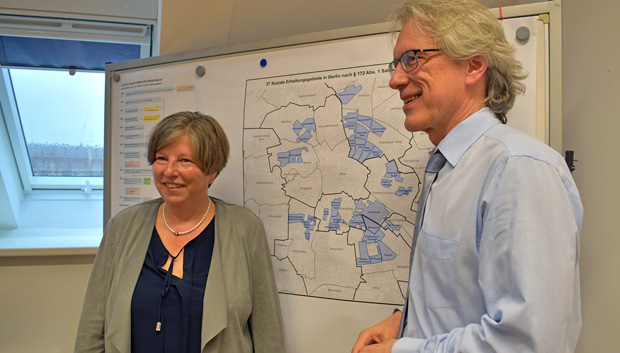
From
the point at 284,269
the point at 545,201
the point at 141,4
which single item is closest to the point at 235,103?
the point at 284,269

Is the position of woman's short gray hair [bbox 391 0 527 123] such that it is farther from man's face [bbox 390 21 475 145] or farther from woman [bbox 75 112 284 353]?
woman [bbox 75 112 284 353]

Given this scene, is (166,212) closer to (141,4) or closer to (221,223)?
(221,223)

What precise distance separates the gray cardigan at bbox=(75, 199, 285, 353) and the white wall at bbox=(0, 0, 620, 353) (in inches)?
38.1

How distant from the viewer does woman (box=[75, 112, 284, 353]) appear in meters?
1.25

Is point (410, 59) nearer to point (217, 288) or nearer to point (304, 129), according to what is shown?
point (304, 129)

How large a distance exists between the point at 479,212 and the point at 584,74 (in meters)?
1.00

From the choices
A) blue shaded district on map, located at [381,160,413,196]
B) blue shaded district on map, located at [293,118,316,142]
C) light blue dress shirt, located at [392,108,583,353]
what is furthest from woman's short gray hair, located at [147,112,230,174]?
light blue dress shirt, located at [392,108,583,353]

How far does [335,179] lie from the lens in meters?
1.45

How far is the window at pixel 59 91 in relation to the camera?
239 centimetres

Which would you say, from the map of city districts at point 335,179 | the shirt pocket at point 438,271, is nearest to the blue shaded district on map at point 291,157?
the map of city districts at point 335,179

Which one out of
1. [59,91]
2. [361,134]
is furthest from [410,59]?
[59,91]

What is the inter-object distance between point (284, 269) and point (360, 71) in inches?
31.2

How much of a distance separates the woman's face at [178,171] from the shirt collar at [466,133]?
83cm

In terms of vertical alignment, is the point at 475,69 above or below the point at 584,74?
below
